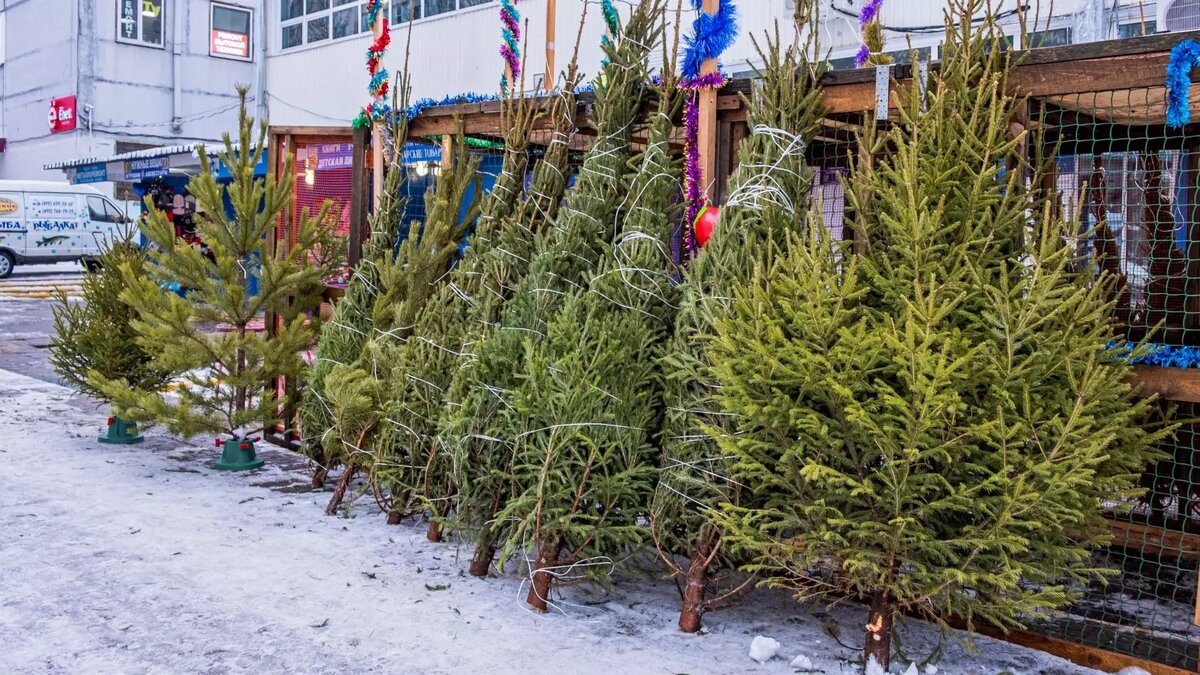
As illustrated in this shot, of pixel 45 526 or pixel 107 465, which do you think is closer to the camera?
pixel 45 526

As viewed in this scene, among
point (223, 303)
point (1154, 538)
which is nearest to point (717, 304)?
point (1154, 538)

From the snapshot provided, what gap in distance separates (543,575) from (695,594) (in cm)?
69

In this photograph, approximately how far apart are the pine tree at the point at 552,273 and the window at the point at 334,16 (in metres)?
13.4

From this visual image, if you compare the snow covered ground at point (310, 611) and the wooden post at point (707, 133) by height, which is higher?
the wooden post at point (707, 133)

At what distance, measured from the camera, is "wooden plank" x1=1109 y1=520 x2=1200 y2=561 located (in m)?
4.71

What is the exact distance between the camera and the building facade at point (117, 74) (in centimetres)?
2994

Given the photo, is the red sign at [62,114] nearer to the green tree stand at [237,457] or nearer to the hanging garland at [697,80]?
the green tree stand at [237,457]

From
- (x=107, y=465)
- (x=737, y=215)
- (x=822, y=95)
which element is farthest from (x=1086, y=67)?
(x=107, y=465)

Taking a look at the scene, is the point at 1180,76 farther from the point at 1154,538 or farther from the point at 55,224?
the point at 55,224

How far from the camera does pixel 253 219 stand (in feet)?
22.2

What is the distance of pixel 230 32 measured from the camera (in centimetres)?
3256

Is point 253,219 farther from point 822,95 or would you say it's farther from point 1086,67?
point 1086,67

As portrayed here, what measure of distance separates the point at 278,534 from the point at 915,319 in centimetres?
356

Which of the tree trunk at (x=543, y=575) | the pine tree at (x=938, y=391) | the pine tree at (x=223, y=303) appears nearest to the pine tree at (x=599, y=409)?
the tree trunk at (x=543, y=575)
